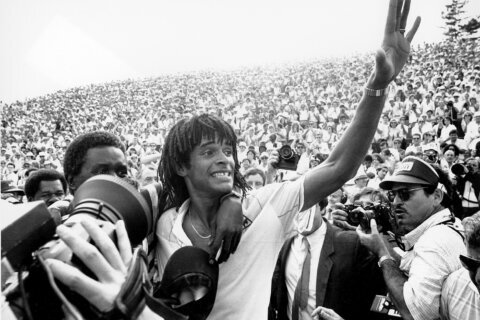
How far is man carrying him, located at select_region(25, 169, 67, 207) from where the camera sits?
145 inches

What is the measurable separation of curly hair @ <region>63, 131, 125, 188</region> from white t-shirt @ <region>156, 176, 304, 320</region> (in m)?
0.53

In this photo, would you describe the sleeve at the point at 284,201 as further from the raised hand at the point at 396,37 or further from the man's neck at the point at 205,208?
the raised hand at the point at 396,37

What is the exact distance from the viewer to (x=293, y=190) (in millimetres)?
1779

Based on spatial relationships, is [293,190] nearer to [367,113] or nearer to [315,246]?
[367,113]

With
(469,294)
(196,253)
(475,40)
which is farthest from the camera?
(475,40)

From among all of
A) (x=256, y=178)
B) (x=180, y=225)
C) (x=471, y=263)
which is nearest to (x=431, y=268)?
(x=471, y=263)

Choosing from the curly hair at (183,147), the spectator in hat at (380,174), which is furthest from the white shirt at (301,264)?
the spectator in hat at (380,174)

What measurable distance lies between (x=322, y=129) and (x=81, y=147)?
11.9m

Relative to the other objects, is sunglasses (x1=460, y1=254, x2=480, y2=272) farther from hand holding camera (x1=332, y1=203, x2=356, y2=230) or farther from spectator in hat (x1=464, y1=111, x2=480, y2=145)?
spectator in hat (x1=464, y1=111, x2=480, y2=145)

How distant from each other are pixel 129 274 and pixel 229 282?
0.90 metres

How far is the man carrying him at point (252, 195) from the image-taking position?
173 centimetres

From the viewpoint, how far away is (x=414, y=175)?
2953mm

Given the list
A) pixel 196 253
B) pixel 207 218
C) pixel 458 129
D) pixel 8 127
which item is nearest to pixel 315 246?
pixel 207 218

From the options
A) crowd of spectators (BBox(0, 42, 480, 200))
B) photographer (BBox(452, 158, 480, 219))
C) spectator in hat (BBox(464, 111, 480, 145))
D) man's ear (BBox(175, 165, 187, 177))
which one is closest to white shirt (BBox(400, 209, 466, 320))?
crowd of spectators (BBox(0, 42, 480, 200))
